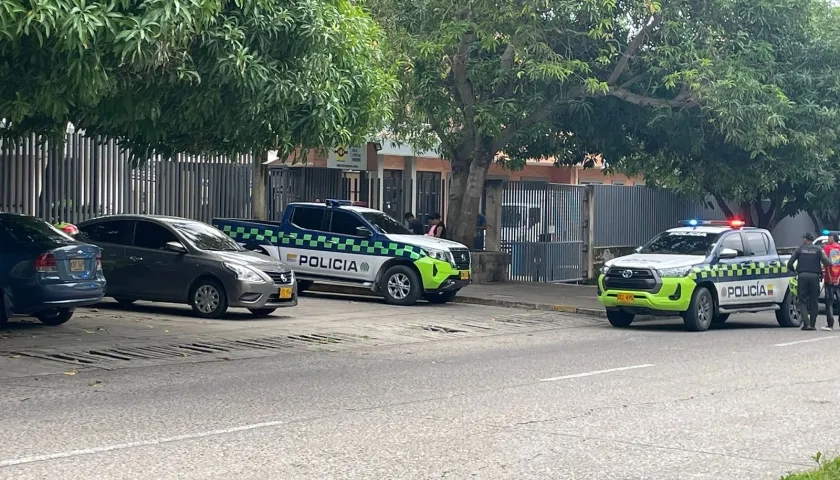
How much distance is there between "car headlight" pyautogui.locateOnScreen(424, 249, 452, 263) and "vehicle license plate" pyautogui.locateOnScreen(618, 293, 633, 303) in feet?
12.8

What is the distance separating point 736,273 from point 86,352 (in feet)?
34.7

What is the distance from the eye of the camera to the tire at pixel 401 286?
70.2 ft

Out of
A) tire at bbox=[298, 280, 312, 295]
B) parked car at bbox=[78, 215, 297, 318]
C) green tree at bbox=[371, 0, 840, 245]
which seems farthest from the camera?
tire at bbox=[298, 280, 312, 295]

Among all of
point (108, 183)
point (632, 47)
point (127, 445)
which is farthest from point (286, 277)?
point (127, 445)

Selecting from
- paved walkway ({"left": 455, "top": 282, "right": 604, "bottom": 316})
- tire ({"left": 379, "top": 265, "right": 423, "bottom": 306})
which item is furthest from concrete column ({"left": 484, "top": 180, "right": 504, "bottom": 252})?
tire ({"left": 379, "top": 265, "right": 423, "bottom": 306})

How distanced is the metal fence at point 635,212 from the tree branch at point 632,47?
9065 millimetres

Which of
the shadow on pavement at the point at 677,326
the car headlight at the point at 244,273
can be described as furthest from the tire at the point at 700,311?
the car headlight at the point at 244,273

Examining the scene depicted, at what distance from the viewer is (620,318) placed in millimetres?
19672

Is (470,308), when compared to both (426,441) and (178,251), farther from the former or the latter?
(426,441)

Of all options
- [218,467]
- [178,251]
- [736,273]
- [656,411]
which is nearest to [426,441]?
[218,467]

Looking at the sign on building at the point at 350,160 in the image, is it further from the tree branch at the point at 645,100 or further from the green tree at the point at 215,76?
the green tree at the point at 215,76

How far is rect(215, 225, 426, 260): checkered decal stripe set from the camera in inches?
846

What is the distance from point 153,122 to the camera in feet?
44.9

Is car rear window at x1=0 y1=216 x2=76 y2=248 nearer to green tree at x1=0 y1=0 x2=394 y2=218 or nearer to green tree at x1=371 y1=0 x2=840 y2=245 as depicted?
green tree at x1=0 y1=0 x2=394 y2=218
